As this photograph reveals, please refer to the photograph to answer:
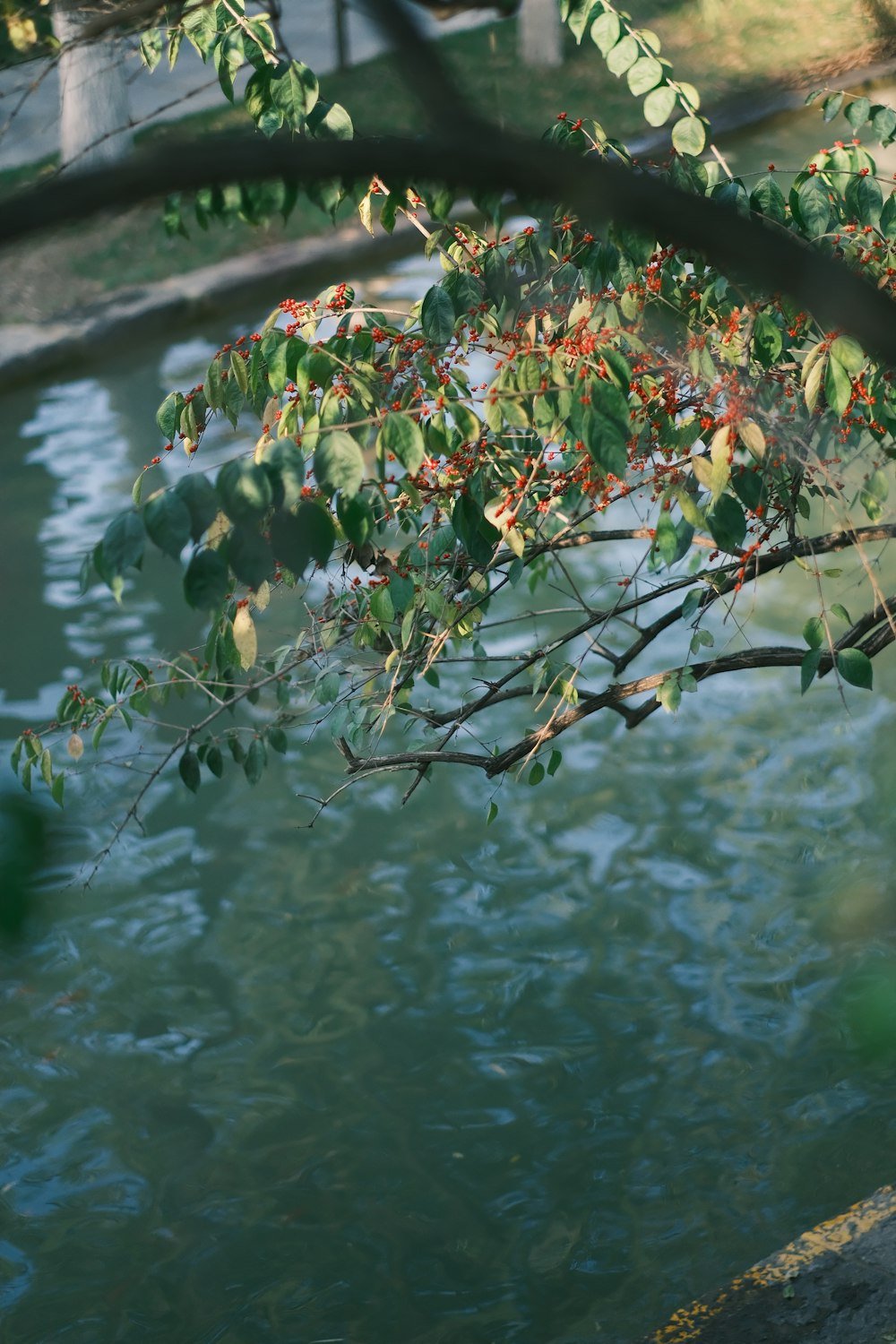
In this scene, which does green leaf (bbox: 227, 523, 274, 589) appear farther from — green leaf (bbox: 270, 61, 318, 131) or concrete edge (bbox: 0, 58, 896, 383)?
concrete edge (bbox: 0, 58, 896, 383)

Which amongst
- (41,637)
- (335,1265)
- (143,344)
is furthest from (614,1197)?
(143,344)

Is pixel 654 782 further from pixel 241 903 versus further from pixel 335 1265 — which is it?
pixel 335 1265

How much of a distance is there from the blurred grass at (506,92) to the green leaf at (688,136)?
25.3 ft

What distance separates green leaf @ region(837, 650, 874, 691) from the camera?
2713mm

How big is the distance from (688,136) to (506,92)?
1164cm

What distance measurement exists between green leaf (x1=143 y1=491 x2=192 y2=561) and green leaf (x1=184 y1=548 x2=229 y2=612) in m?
0.03

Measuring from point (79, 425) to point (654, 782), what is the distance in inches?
206

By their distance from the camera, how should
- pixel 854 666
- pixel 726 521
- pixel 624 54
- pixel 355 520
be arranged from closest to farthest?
1. pixel 355 520
2. pixel 726 521
3. pixel 854 666
4. pixel 624 54

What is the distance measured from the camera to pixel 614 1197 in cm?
357

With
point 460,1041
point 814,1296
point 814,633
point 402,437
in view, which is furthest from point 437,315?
point 460,1041

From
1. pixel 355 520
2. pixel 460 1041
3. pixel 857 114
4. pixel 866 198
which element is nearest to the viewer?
pixel 355 520

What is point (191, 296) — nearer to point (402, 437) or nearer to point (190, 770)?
point (190, 770)

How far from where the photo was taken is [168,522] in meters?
1.60

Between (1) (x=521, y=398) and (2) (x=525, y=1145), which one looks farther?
(2) (x=525, y=1145)
